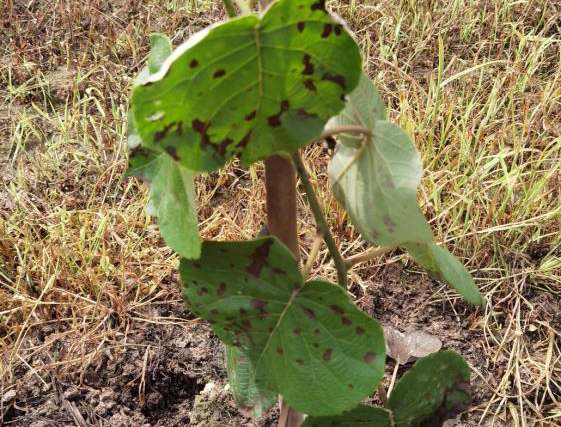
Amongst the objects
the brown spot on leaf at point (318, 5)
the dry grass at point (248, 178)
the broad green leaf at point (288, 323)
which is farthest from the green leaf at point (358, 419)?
the dry grass at point (248, 178)

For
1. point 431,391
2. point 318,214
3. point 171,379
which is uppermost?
point 318,214

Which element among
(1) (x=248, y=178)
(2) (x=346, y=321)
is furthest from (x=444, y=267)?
(1) (x=248, y=178)

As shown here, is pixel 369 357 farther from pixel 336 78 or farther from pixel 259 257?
pixel 336 78

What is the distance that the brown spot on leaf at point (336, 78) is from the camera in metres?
0.54

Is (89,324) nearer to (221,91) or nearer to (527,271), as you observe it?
(527,271)

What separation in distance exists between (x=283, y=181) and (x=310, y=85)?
0.59ft

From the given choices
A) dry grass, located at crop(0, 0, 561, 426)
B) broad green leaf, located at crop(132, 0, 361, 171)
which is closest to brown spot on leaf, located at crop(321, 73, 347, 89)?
broad green leaf, located at crop(132, 0, 361, 171)

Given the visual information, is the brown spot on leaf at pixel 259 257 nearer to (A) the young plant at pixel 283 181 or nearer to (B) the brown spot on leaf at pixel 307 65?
(A) the young plant at pixel 283 181

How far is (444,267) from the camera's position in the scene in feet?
2.57

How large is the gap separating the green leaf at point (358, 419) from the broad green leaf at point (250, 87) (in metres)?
0.42

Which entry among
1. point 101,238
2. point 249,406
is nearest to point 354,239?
point 101,238

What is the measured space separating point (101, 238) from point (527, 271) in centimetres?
108

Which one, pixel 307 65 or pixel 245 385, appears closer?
pixel 307 65

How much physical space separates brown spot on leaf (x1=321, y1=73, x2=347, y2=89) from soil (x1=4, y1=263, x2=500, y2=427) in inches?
44.8
